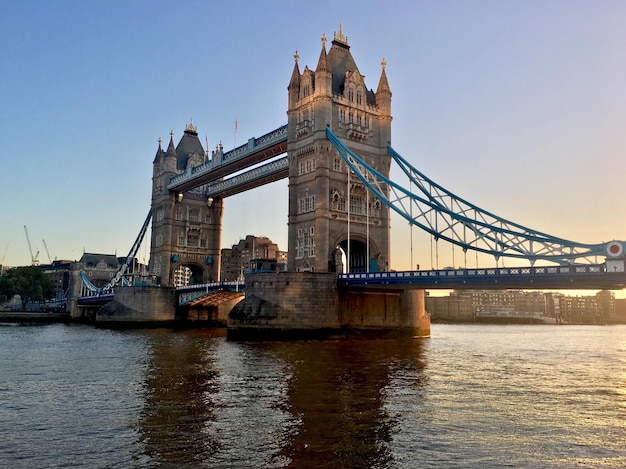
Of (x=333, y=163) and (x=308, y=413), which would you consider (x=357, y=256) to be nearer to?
(x=333, y=163)

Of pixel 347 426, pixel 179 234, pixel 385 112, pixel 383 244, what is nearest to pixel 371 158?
pixel 385 112

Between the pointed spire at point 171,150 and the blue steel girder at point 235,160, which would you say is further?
the pointed spire at point 171,150

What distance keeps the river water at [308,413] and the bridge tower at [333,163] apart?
2346cm

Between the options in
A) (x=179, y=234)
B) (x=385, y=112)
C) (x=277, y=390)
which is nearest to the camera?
(x=277, y=390)

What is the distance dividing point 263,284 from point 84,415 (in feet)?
106

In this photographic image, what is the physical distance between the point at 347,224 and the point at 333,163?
6632 millimetres

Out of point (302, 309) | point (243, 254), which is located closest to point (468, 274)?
point (302, 309)

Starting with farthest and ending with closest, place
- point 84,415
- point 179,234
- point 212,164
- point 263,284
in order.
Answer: point 179,234, point 212,164, point 263,284, point 84,415

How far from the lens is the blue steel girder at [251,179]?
66.0m

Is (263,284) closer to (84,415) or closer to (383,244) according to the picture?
(383,244)

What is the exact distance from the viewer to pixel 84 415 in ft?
58.6

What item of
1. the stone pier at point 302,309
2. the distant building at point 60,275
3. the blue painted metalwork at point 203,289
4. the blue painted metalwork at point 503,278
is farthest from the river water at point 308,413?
the distant building at point 60,275

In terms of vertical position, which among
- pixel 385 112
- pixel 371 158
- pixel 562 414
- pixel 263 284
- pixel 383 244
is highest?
pixel 385 112

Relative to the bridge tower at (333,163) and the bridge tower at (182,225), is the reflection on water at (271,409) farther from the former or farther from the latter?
the bridge tower at (182,225)
